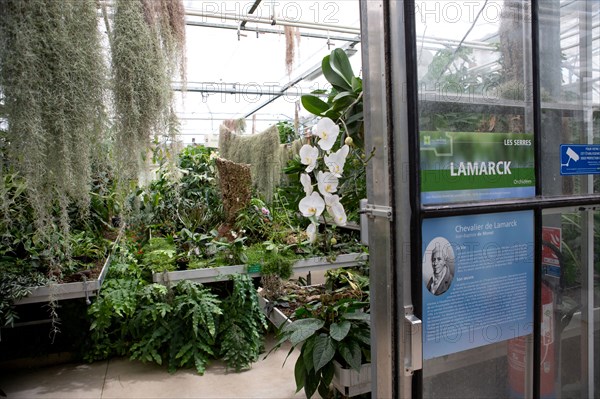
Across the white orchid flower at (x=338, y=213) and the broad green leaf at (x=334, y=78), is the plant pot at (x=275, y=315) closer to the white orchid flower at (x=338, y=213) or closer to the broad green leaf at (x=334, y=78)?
the white orchid flower at (x=338, y=213)

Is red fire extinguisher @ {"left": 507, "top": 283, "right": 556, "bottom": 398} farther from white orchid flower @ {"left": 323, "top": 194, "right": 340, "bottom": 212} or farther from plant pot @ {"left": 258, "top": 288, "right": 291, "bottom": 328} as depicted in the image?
plant pot @ {"left": 258, "top": 288, "right": 291, "bottom": 328}

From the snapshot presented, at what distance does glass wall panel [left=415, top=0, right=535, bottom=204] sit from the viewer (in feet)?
3.85

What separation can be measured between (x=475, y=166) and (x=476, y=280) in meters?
0.34

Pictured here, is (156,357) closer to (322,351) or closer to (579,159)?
(322,351)

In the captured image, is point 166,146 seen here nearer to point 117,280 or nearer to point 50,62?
point 50,62

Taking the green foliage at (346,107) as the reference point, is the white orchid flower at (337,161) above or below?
below

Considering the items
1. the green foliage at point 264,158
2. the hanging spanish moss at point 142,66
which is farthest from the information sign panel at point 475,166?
the green foliage at point 264,158

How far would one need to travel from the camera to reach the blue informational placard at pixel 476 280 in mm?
1179

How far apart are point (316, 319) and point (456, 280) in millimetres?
729

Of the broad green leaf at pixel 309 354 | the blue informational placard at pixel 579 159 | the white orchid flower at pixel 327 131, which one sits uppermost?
the white orchid flower at pixel 327 131

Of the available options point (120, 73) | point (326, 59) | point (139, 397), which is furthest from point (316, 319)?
point (139, 397)

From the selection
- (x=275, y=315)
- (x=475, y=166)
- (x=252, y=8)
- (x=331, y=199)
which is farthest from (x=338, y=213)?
(x=252, y=8)

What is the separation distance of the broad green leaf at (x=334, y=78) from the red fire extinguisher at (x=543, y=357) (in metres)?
1.02

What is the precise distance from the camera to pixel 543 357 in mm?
1401
